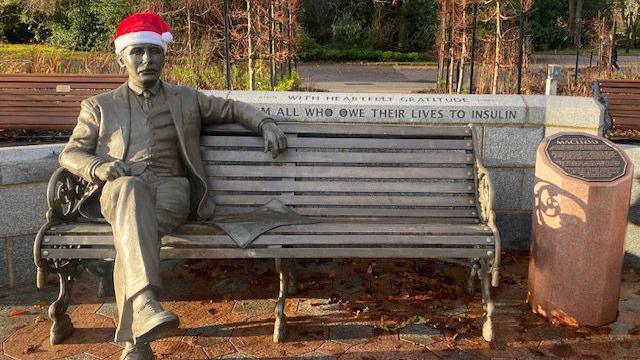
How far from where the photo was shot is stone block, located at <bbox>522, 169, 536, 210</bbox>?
5359 millimetres

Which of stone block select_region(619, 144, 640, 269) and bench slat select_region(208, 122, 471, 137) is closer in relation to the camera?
bench slat select_region(208, 122, 471, 137)

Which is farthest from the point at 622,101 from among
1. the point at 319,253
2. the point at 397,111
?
the point at 319,253

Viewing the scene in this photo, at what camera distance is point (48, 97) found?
6.93 metres

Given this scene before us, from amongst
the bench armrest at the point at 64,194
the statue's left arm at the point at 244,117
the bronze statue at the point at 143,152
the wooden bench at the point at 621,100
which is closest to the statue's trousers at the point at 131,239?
the bronze statue at the point at 143,152

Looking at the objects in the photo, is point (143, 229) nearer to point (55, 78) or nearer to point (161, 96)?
point (161, 96)

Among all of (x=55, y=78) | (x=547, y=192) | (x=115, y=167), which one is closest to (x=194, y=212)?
(x=115, y=167)

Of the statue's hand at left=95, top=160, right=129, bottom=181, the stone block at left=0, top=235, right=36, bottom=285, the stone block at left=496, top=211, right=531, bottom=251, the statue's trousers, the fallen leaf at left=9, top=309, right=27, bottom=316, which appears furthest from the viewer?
the stone block at left=496, top=211, right=531, bottom=251

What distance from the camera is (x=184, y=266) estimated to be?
5.29 meters

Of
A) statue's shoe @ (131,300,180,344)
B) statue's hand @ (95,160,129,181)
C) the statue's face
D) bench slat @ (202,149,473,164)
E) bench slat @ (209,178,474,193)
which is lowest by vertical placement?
statue's shoe @ (131,300,180,344)

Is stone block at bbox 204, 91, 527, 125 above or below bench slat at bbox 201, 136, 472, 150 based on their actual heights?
above

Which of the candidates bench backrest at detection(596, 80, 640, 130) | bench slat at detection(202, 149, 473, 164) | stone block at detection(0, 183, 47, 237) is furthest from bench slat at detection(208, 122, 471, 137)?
bench backrest at detection(596, 80, 640, 130)

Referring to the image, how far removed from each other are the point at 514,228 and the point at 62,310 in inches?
139

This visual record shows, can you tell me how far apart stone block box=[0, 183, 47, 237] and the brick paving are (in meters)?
0.45

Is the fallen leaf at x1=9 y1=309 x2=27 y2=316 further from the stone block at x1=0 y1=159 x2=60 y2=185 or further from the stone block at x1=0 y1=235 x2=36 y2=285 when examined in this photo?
the stone block at x1=0 y1=159 x2=60 y2=185
